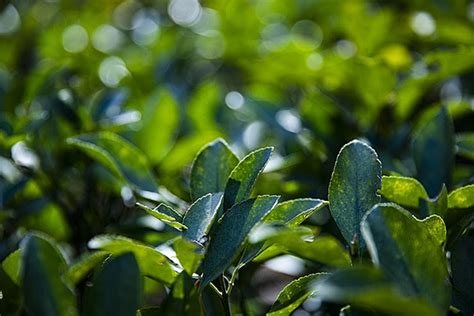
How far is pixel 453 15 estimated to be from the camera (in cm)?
154

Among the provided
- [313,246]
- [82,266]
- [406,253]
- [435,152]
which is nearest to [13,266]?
[82,266]

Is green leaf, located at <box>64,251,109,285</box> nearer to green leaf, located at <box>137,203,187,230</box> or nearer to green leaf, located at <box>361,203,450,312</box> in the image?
green leaf, located at <box>137,203,187,230</box>

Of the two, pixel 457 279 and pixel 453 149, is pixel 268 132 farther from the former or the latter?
pixel 457 279

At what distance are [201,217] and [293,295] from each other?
147 mm

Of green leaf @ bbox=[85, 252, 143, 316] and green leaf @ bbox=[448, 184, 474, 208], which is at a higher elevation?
green leaf @ bbox=[85, 252, 143, 316]

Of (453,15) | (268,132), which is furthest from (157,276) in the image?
(453,15)

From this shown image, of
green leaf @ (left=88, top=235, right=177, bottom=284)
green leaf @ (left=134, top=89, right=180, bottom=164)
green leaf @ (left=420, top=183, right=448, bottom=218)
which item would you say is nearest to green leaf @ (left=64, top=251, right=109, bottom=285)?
green leaf @ (left=88, top=235, right=177, bottom=284)

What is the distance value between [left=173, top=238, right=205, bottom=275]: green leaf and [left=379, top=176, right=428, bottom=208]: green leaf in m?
0.28

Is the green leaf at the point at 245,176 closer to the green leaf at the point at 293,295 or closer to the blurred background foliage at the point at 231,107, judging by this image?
the green leaf at the point at 293,295

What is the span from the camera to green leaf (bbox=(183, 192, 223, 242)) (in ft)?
2.60

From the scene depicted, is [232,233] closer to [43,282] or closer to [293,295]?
[293,295]

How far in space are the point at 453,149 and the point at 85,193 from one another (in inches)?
26.9

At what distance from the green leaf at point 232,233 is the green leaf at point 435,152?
434 millimetres

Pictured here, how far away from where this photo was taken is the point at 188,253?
771 mm
